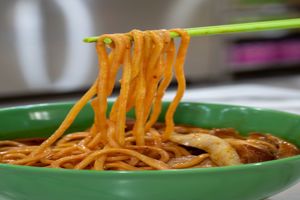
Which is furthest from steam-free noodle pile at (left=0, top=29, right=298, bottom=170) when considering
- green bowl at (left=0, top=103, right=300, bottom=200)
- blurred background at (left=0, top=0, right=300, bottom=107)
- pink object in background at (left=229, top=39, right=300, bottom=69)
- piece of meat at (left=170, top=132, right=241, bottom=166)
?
pink object in background at (left=229, top=39, right=300, bottom=69)

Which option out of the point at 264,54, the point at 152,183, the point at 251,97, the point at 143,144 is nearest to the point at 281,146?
the point at 143,144

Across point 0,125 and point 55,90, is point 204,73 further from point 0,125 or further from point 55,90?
point 0,125

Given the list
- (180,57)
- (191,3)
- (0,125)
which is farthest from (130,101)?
(191,3)

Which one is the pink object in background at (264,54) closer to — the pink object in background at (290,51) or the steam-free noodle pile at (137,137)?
the pink object in background at (290,51)

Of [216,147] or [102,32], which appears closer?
[216,147]

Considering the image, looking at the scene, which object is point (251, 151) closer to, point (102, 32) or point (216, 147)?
point (216, 147)

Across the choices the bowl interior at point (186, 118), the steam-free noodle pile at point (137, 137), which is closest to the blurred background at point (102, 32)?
the bowl interior at point (186, 118)

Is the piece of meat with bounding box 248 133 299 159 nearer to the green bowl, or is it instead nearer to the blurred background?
the green bowl
